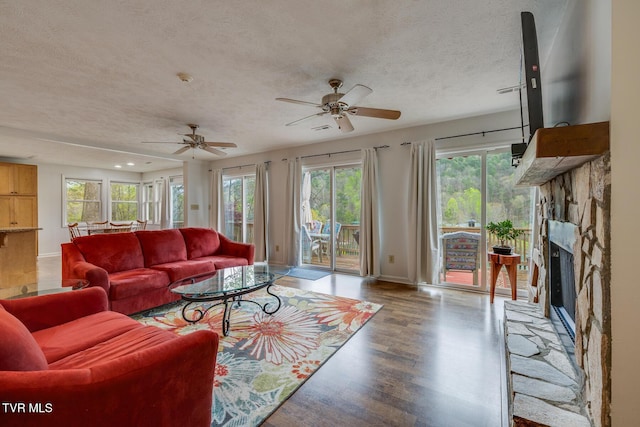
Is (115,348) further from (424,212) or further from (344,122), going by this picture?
(424,212)

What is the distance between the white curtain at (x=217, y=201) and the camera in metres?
6.79

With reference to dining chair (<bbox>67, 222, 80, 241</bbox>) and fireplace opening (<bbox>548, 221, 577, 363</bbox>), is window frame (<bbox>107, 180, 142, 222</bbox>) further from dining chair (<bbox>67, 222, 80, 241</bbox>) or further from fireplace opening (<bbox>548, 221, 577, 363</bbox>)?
fireplace opening (<bbox>548, 221, 577, 363</bbox>)

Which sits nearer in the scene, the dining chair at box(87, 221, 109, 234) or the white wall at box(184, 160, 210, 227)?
the white wall at box(184, 160, 210, 227)

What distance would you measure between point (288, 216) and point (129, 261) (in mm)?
2841

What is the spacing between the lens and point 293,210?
5547 mm

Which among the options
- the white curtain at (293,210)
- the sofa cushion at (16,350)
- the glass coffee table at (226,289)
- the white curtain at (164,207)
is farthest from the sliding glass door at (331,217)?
the white curtain at (164,207)

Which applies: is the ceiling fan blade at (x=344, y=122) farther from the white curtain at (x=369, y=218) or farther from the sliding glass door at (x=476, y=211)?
the sliding glass door at (x=476, y=211)

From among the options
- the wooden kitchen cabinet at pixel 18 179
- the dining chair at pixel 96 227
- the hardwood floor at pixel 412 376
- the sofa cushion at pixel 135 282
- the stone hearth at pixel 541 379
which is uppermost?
the wooden kitchen cabinet at pixel 18 179

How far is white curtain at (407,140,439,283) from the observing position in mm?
4094

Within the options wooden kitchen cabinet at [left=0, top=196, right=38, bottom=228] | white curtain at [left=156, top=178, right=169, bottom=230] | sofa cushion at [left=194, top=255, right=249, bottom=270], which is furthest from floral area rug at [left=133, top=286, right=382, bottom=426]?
wooden kitchen cabinet at [left=0, top=196, right=38, bottom=228]

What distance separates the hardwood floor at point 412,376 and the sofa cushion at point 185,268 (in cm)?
217

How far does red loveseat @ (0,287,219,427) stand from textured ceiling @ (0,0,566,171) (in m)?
1.93

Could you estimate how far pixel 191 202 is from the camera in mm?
6703

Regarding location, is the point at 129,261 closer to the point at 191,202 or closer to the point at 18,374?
the point at 18,374
